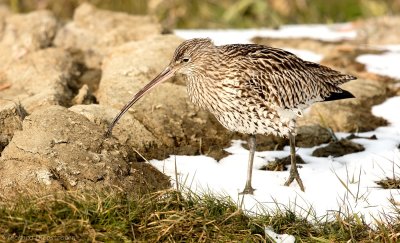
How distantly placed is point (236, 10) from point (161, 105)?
579cm

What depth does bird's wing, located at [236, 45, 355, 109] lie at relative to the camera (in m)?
7.30

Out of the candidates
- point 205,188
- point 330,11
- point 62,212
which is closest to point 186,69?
point 205,188

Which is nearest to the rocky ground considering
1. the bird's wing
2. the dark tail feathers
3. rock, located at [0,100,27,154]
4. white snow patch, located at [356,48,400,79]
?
rock, located at [0,100,27,154]

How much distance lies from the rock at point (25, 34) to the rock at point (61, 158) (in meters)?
2.89

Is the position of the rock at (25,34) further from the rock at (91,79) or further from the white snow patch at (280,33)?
the white snow patch at (280,33)

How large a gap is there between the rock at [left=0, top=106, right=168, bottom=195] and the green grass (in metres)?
0.43

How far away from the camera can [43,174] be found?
6.51 m

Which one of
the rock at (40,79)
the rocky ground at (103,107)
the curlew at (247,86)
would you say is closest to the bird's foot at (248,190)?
the curlew at (247,86)

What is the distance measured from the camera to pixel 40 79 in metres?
9.21

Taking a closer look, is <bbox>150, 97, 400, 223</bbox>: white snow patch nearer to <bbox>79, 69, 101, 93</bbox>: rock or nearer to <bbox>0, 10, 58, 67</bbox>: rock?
<bbox>79, 69, 101, 93</bbox>: rock

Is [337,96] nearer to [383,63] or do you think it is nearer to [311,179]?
[311,179]

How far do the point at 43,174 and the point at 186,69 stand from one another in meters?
1.88

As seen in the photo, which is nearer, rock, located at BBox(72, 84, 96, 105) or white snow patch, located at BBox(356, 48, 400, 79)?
rock, located at BBox(72, 84, 96, 105)

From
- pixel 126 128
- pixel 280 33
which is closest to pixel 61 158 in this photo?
pixel 126 128
